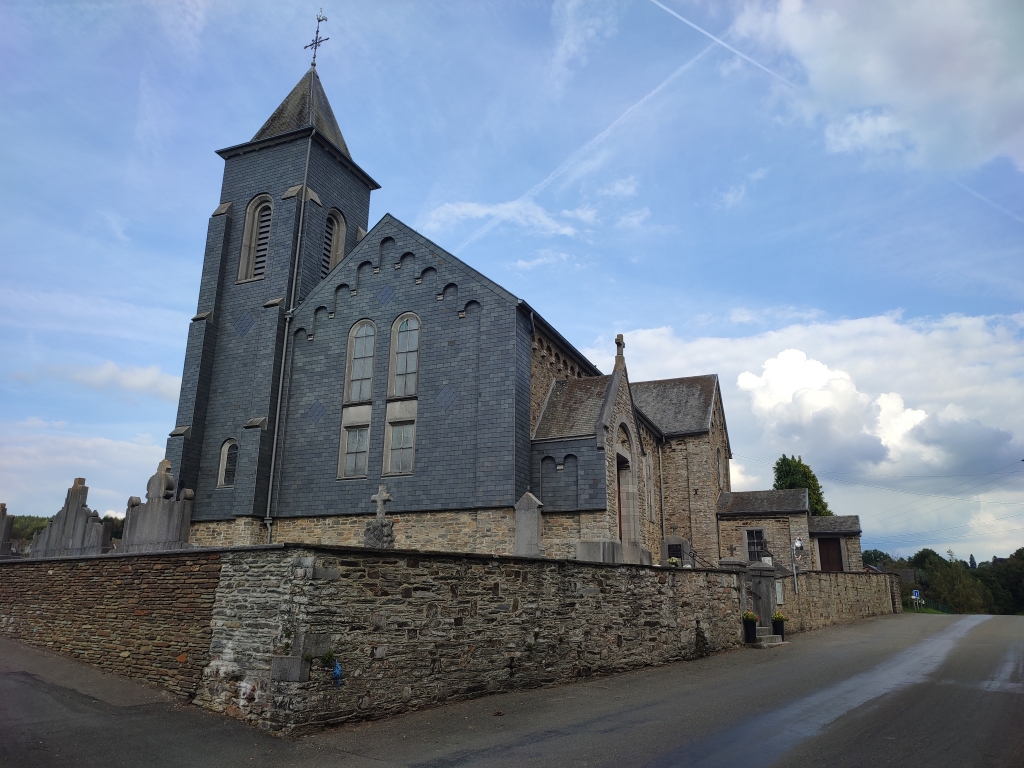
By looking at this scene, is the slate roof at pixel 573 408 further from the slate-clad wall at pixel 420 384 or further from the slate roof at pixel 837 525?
the slate roof at pixel 837 525

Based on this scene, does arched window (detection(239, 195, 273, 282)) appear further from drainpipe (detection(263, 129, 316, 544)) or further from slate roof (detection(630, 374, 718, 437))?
slate roof (detection(630, 374, 718, 437))

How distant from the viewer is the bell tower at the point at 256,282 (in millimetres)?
23844

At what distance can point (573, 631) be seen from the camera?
13.8 metres

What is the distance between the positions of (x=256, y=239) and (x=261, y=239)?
267 mm

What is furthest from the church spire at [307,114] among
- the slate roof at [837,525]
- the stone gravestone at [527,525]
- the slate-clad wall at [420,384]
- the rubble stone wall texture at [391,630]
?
the slate roof at [837,525]

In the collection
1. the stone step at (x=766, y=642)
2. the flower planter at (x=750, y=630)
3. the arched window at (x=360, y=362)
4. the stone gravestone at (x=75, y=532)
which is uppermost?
the arched window at (x=360, y=362)

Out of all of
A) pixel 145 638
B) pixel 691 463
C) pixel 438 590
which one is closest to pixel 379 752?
pixel 438 590

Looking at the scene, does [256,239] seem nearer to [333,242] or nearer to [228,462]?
[333,242]

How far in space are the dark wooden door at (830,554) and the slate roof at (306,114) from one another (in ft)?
103

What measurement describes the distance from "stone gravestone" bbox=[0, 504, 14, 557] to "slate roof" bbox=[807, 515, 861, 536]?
35.0 metres

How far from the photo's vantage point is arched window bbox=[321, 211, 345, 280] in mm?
27547

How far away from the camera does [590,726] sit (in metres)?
9.74

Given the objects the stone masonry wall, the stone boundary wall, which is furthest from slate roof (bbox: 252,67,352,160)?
the stone boundary wall

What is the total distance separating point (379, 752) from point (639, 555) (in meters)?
12.8
